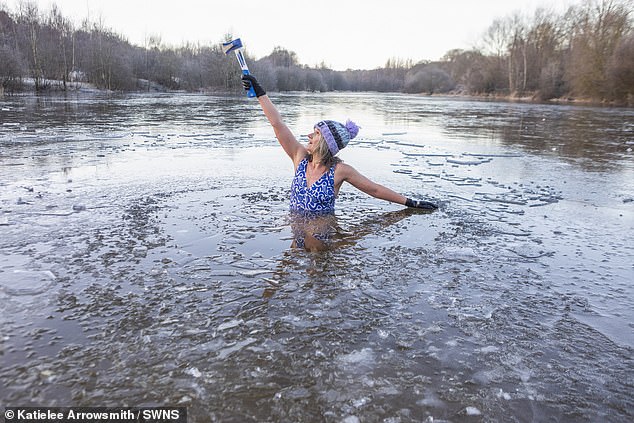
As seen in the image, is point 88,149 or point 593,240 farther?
point 88,149

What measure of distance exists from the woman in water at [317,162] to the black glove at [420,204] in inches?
23.5

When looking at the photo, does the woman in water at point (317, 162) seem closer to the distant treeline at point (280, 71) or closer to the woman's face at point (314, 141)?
the woman's face at point (314, 141)

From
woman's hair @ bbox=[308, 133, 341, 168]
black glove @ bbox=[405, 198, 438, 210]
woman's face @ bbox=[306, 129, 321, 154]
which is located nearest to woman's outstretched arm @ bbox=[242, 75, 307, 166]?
woman's face @ bbox=[306, 129, 321, 154]

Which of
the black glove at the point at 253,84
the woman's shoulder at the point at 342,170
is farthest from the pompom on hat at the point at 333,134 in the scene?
the black glove at the point at 253,84

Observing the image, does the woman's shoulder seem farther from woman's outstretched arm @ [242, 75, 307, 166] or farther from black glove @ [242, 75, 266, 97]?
black glove @ [242, 75, 266, 97]

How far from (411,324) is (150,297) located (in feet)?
5.43

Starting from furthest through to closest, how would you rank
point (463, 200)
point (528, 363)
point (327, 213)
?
point (463, 200) < point (327, 213) < point (528, 363)

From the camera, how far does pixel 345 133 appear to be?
436 cm

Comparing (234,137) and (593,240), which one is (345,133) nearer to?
(593,240)

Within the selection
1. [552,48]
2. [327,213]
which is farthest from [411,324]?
Result: [552,48]

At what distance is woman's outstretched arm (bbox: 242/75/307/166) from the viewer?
4488mm

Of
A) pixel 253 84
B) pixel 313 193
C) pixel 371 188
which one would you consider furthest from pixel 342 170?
pixel 253 84

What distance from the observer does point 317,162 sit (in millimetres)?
4457

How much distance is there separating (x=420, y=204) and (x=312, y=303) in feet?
9.34
